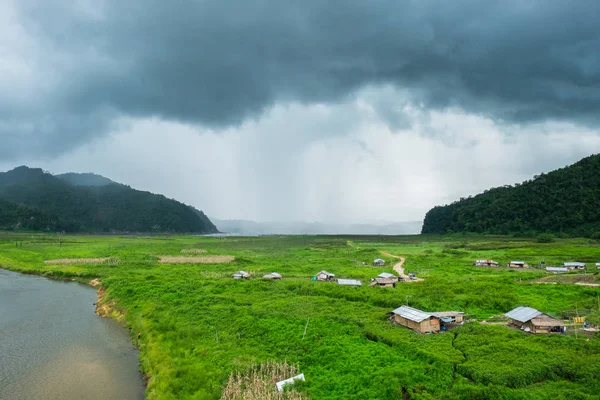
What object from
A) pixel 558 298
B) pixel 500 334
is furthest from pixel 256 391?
pixel 558 298

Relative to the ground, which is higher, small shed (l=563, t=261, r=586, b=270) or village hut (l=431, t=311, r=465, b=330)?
small shed (l=563, t=261, r=586, b=270)

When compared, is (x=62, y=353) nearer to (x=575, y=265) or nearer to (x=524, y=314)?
(x=524, y=314)

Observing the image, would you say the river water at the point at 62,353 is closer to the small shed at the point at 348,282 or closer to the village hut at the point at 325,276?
the small shed at the point at 348,282

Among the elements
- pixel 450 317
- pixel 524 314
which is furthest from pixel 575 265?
pixel 450 317

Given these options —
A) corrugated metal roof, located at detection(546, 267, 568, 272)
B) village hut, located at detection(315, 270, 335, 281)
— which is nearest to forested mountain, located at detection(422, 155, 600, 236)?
corrugated metal roof, located at detection(546, 267, 568, 272)

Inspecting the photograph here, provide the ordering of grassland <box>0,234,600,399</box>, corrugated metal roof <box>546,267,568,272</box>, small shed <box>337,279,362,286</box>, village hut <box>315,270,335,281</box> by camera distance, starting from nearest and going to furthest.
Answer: grassland <box>0,234,600,399</box>
small shed <box>337,279,362,286</box>
village hut <box>315,270,335,281</box>
corrugated metal roof <box>546,267,568,272</box>

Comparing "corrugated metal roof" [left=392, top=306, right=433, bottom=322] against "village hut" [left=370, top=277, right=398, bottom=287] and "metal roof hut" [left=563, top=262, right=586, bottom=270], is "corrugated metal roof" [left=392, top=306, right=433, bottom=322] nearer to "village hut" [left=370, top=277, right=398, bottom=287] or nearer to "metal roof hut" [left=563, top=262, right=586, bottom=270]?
"village hut" [left=370, top=277, right=398, bottom=287]

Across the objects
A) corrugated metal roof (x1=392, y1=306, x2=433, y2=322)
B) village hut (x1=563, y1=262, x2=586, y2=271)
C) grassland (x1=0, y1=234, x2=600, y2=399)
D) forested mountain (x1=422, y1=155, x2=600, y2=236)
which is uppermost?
forested mountain (x1=422, y1=155, x2=600, y2=236)
